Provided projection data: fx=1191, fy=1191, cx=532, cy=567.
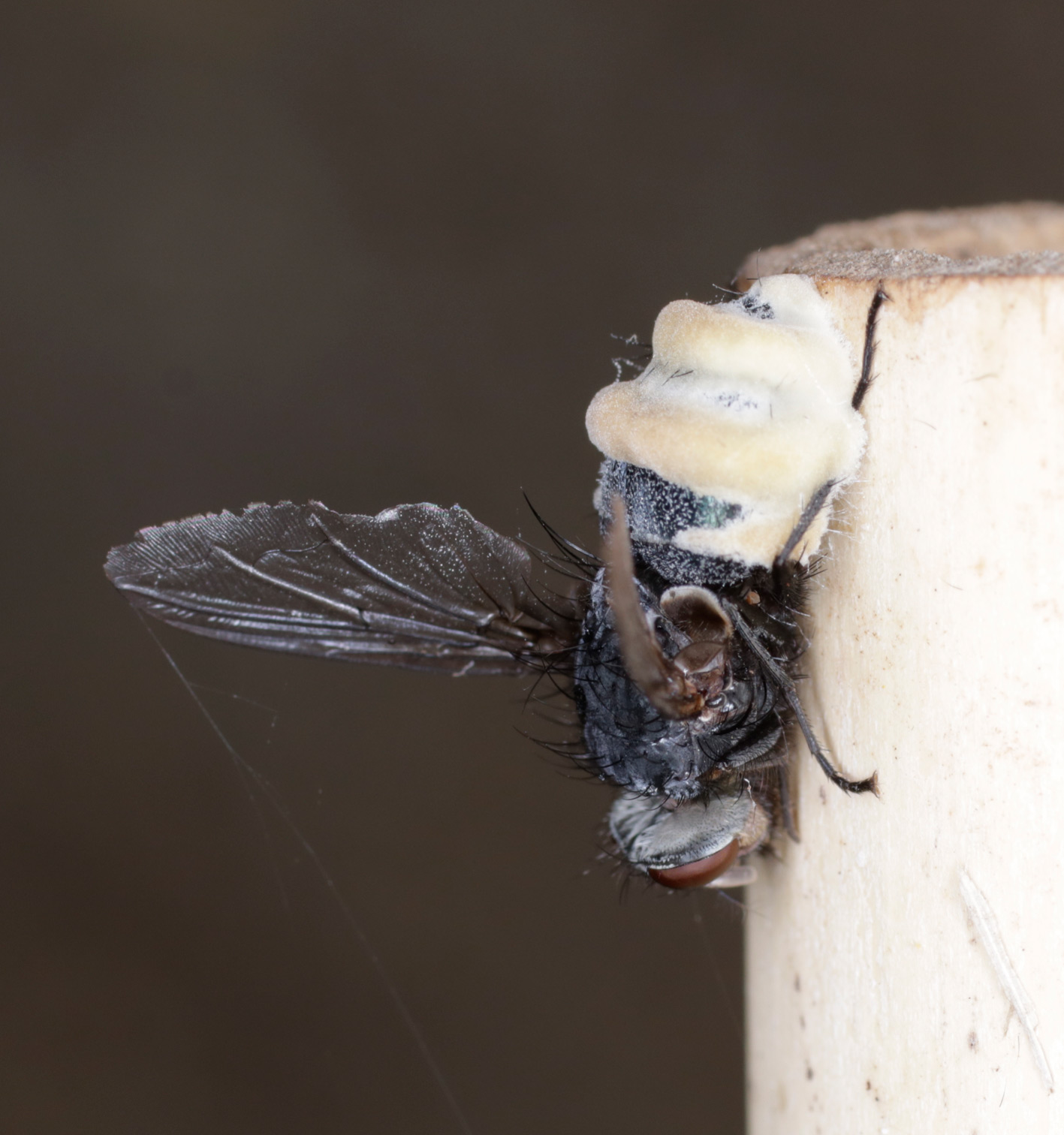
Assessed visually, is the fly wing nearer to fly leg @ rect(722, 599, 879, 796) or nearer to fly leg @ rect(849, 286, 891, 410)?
fly leg @ rect(722, 599, 879, 796)

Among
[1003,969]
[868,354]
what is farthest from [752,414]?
[1003,969]

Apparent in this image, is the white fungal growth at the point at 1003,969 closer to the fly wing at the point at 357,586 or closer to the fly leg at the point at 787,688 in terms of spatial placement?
the fly leg at the point at 787,688

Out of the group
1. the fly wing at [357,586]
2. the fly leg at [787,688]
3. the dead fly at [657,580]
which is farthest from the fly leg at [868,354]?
the fly wing at [357,586]

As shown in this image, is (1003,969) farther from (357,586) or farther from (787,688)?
(357,586)

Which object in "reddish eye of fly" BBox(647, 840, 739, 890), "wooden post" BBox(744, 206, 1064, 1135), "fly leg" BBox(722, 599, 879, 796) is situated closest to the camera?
"wooden post" BBox(744, 206, 1064, 1135)

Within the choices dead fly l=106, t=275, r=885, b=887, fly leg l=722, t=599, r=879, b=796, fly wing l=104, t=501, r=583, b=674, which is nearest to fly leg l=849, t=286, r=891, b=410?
→ dead fly l=106, t=275, r=885, b=887

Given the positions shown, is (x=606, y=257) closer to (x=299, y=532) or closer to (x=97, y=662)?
(x=97, y=662)
